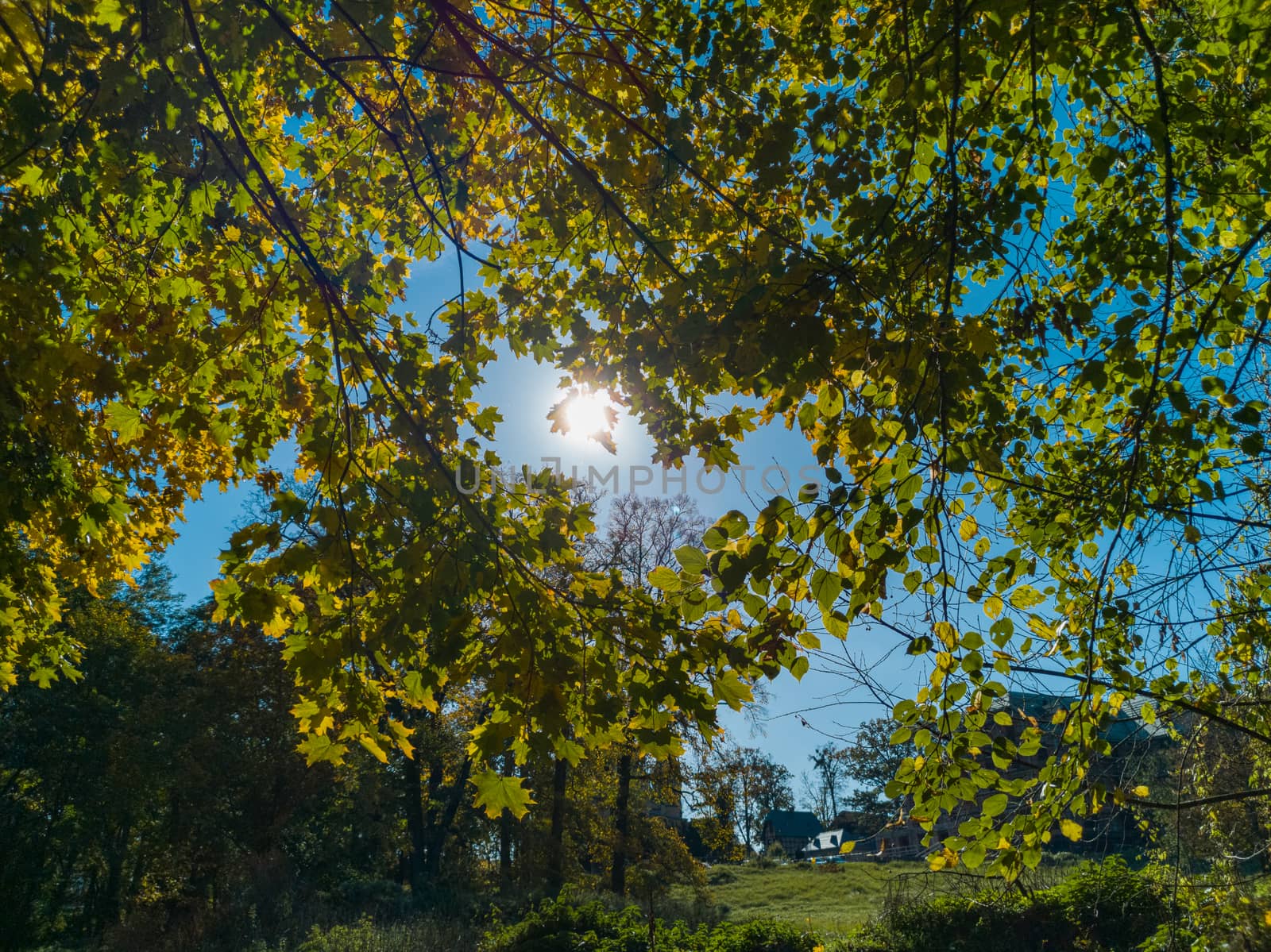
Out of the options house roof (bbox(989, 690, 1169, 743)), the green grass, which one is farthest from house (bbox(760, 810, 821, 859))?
house roof (bbox(989, 690, 1169, 743))

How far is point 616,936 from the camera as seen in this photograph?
30.4ft

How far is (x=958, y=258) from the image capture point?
8.63 ft

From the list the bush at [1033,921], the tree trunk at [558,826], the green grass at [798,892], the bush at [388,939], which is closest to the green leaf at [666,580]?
the bush at [1033,921]

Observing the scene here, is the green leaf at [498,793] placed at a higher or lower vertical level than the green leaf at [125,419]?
lower

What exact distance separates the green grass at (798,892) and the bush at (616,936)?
2784 millimetres

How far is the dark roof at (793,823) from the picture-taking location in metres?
52.9

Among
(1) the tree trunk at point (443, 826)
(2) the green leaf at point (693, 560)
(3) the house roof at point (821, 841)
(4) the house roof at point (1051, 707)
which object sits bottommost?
(3) the house roof at point (821, 841)

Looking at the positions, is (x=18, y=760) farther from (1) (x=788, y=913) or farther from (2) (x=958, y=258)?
(2) (x=958, y=258)

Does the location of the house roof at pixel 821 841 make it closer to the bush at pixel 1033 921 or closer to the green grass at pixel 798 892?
the green grass at pixel 798 892

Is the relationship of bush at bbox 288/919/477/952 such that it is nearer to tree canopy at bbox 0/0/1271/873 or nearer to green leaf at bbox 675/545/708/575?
tree canopy at bbox 0/0/1271/873

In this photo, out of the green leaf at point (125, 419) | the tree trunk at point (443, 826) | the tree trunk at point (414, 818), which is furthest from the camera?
the tree trunk at point (443, 826)

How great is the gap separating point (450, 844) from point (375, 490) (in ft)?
73.4

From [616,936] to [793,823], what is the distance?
51158 millimetres

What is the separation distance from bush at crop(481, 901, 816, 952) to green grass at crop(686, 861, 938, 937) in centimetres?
278
